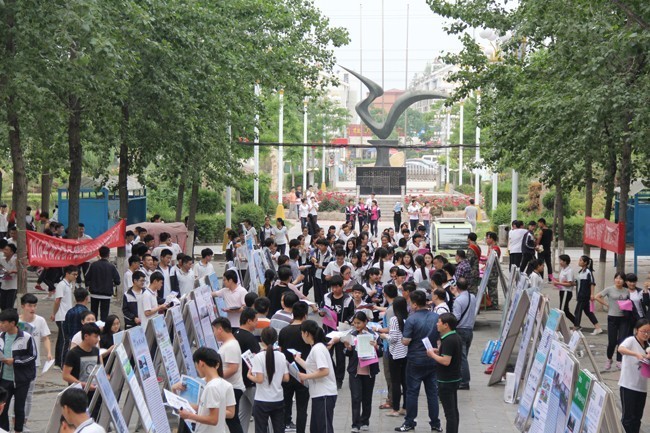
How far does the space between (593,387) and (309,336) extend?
126 inches

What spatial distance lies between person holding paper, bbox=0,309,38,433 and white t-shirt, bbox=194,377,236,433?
3.09 metres

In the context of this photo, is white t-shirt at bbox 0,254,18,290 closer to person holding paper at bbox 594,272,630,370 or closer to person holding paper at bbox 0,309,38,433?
person holding paper at bbox 0,309,38,433

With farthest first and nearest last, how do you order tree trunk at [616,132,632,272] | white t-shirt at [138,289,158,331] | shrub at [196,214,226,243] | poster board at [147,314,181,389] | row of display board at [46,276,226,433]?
1. shrub at [196,214,226,243]
2. tree trunk at [616,132,632,272]
3. white t-shirt at [138,289,158,331]
4. poster board at [147,314,181,389]
5. row of display board at [46,276,226,433]

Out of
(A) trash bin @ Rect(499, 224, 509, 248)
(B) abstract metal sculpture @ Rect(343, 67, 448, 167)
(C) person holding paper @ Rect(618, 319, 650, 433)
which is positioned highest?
Result: (B) abstract metal sculpture @ Rect(343, 67, 448, 167)

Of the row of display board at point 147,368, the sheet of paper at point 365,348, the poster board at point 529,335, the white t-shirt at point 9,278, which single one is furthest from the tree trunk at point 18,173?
the poster board at point 529,335

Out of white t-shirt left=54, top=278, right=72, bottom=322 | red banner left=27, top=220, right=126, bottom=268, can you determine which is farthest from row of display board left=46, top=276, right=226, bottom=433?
red banner left=27, top=220, right=126, bottom=268

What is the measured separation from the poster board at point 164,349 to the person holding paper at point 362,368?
2.00 meters

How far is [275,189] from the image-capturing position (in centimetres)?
7994

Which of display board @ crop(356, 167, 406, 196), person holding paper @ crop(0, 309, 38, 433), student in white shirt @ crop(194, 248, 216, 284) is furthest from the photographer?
display board @ crop(356, 167, 406, 196)

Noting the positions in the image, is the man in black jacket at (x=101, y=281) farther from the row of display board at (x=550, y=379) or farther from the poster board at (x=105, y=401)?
the poster board at (x=105, y=401)

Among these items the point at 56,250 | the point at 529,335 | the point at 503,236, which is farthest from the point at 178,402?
the point at 503,236

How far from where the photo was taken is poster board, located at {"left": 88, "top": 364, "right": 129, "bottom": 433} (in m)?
9.12

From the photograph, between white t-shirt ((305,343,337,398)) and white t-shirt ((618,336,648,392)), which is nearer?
white t-shirt ((305,343,337,398))

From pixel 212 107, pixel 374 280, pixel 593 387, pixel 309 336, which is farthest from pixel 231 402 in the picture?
pixel 212 107
